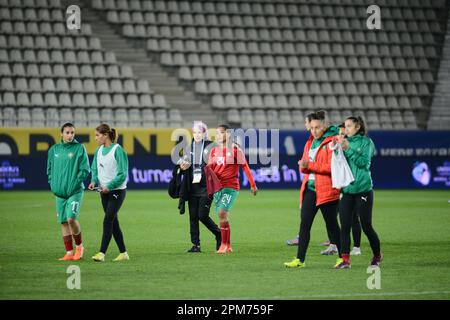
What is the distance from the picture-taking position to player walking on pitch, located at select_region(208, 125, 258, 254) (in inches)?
550

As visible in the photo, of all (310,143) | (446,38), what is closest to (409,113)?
(446,38)

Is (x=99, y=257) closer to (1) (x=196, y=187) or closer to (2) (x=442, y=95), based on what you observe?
(1) (x=196, y=187)

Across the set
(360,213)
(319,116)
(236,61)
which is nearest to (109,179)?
(319,116)

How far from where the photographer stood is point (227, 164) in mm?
14156

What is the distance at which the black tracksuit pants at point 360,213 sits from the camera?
11.4 metres

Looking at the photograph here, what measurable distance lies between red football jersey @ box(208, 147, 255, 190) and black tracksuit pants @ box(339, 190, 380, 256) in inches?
112

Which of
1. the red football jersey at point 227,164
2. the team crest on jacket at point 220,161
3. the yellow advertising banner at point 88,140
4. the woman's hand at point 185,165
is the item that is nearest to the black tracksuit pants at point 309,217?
the red football jersey at point 227,164

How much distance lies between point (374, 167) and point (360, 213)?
2370 cm

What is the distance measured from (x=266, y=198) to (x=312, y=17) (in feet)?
52.2

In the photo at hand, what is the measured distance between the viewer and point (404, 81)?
4103 cm

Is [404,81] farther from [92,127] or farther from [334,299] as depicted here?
[334,299]

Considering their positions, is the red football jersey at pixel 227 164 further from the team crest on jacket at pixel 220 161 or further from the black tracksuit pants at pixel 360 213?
the black tracksuit pants at pixel 360 213

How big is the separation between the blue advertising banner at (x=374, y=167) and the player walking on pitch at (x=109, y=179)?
61.9ft

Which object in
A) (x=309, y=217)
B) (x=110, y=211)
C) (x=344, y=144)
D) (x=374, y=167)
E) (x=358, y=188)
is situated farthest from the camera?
(x=374, y=167)
